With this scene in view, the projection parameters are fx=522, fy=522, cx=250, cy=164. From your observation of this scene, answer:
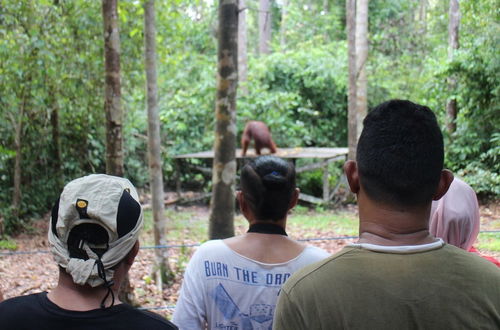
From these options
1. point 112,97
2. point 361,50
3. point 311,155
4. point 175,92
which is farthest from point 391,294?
point 175,92

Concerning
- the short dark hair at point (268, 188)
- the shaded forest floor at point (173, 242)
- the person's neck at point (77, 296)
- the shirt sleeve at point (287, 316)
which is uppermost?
the short dark hair at point (268, 188)

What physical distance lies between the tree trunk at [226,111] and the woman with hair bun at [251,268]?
3409 mm

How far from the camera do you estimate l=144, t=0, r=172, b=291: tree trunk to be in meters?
6.47

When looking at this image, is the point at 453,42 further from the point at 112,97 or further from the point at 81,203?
the point at 81,203

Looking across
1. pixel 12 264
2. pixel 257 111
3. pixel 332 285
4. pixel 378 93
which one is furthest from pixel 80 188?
pixel 378 93

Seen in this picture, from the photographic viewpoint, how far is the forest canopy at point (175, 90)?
862cm

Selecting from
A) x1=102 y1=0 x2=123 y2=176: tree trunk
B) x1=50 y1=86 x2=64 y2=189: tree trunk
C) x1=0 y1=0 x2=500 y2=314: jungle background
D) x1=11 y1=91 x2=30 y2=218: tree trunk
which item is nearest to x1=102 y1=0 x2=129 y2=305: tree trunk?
x1=102 y1=0 x2=123 y2=176: tree trunk

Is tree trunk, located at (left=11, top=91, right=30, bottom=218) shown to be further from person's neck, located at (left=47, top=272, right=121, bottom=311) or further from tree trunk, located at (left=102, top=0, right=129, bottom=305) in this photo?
person's neck, located at (left=47, top=272, right=121, bottom=311)

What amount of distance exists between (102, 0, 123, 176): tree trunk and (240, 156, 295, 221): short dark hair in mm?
3124

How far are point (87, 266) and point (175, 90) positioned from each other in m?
14.6

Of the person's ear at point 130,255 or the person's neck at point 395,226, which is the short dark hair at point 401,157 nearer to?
the person's neck at point 395,226

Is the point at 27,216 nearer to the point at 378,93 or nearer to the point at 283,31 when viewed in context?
the point at 378,93

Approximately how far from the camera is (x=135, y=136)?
45.9 ft

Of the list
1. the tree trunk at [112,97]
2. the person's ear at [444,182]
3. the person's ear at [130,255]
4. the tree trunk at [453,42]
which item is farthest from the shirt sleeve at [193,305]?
the tree trunk at [453,42]
